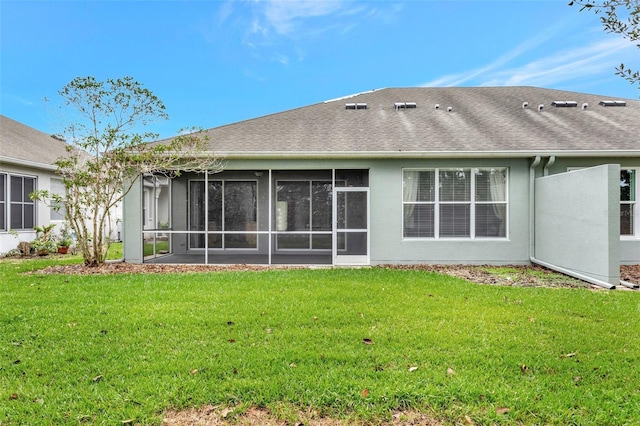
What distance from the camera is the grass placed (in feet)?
10.00

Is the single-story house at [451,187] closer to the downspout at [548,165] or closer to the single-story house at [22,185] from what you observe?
the downspout at [548,165]

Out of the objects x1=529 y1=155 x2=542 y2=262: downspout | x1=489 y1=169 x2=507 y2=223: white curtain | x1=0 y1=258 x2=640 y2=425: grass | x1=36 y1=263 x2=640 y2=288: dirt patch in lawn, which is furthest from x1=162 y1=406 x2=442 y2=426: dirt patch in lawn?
x1=529 y1=155 x2=542 y2=262: downspout

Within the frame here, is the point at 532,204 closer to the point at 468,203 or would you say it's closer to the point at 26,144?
the point at 468,203

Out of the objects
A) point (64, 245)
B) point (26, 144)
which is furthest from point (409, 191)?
point (26, 144)

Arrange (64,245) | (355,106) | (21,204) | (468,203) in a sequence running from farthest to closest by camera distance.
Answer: (355,106) < (64,245) < (21,204) < (468,203)

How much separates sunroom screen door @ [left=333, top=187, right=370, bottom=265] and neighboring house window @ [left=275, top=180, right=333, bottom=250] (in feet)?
7.66

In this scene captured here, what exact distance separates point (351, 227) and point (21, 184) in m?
11.9

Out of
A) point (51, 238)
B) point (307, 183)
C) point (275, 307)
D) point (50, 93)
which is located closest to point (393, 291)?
point (275, 307)

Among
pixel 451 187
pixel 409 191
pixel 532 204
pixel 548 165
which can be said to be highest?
pixel 548 165

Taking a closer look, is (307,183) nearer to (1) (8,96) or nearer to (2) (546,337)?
(2) (546,337)

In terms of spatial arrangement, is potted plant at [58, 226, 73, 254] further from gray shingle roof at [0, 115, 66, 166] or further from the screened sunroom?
the screened sunroom

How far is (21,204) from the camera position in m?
13.0

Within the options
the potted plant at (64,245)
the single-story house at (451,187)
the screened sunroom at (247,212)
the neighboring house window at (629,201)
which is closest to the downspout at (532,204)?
the single-story house at (451,187)

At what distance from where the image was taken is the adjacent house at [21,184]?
484 inches
